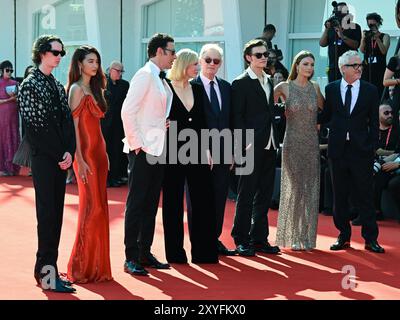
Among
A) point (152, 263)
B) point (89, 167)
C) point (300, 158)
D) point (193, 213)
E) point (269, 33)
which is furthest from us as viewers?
point (269, 33)

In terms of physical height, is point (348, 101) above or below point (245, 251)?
above

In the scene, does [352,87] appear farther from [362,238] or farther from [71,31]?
[71,31]

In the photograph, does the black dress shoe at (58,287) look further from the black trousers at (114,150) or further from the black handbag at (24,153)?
the black trousers at (114,150)

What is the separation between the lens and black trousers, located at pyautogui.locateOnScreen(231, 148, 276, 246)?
849 cm

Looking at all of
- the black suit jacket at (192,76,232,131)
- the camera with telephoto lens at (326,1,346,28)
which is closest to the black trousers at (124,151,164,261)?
the black suit jacket at (192,76,232,131)

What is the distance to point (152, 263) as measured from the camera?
7.68m

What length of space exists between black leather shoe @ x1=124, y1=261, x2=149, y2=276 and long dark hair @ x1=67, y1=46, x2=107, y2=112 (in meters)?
1.26

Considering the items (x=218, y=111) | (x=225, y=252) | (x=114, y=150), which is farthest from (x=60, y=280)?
(x=114, y=150)

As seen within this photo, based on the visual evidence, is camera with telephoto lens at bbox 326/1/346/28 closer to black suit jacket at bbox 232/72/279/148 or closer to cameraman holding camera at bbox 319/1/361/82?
cameraman holding camera at bbox 319/1/361/82

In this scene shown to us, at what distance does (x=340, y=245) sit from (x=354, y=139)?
40.6 inches

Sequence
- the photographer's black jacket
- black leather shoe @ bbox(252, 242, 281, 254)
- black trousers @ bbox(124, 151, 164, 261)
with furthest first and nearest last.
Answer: black leather shoe @ bbox(252, 242, 281, 254)
black trousers @ bbox(124, 151, 164, 261)
the photographer's black jacket

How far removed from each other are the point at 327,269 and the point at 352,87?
6.20ft

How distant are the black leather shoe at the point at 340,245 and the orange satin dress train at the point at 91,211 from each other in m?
2.60

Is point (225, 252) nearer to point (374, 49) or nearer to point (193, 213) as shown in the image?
point (193, 213)
